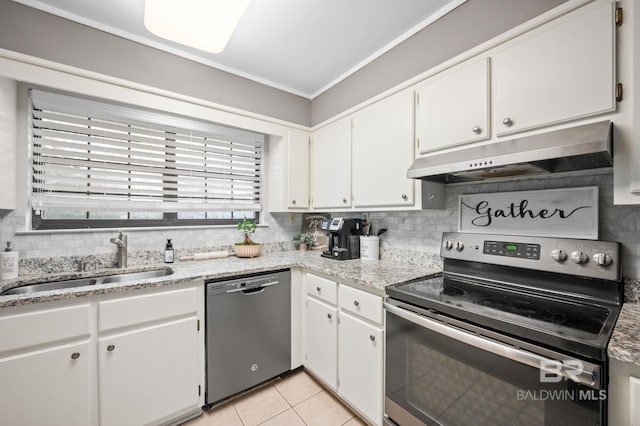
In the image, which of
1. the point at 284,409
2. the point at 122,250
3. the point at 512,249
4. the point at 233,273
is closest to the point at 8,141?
the point at 122,250

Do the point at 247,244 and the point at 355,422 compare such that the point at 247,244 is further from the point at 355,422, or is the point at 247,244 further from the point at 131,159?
the point at 355,422

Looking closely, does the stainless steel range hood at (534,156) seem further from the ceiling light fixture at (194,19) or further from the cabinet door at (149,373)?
the cabinet door at (149,373)

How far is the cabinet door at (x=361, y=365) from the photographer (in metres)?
1.52

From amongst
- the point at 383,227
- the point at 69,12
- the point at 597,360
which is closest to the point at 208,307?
the point at 383,227

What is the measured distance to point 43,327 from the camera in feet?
4.24

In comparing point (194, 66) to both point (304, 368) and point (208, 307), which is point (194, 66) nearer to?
point (208, 307)

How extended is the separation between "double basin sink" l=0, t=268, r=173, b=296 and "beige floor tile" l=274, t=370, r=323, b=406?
1.19 metres

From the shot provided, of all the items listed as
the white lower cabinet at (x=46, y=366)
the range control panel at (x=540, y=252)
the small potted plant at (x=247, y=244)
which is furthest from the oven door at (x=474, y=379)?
the white lower cabinet at (x=46, y=366)

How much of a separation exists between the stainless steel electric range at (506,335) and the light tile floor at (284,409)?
459 mm

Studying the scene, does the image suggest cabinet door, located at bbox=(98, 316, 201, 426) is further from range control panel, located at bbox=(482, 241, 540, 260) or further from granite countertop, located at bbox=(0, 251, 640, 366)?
range control panel, located at bbox=(482, 241, 540, 260)

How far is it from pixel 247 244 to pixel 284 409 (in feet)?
4.22

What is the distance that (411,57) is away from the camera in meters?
1.87

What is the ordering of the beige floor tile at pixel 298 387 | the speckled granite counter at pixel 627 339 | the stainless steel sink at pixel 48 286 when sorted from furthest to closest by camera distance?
the beige floor tile at pixel 298 387 < the stainless steel sink at pixel 48 286 < the speckled granite counter at pixel 627 339

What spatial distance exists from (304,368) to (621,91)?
2472mm
